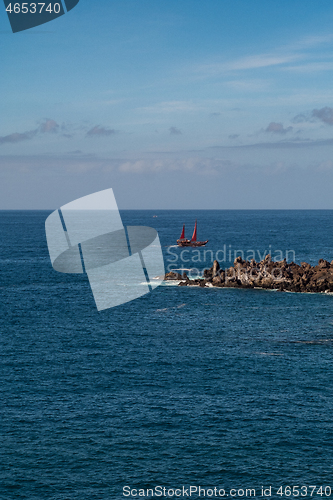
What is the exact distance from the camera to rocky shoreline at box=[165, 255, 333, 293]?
103688 millimetres

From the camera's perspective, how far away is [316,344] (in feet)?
220

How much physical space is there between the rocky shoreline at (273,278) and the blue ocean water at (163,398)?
47.7 ft

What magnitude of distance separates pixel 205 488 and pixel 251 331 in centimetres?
3956

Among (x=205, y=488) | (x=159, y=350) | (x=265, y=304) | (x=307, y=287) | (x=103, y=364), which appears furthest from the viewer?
(x=307, y=287)

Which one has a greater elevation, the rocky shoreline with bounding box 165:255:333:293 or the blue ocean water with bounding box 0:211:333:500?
the blue ocean water with bounding box 0:211:333:500

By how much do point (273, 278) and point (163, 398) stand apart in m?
62.0

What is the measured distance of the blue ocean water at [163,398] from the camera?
38500mm

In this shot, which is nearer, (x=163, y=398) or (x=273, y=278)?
(x=163, y=398)

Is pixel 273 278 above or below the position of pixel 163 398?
below

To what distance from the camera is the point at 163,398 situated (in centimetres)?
5056

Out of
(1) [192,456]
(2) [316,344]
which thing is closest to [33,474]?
(1) [192,456]

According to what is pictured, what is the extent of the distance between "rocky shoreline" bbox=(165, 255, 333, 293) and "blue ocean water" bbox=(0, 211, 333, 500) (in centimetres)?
1453

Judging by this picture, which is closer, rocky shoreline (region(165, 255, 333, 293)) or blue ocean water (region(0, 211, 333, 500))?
blue ocean water (region(0, 211, 333, 500))

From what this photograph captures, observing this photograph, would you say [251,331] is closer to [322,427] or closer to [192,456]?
[322,427]
